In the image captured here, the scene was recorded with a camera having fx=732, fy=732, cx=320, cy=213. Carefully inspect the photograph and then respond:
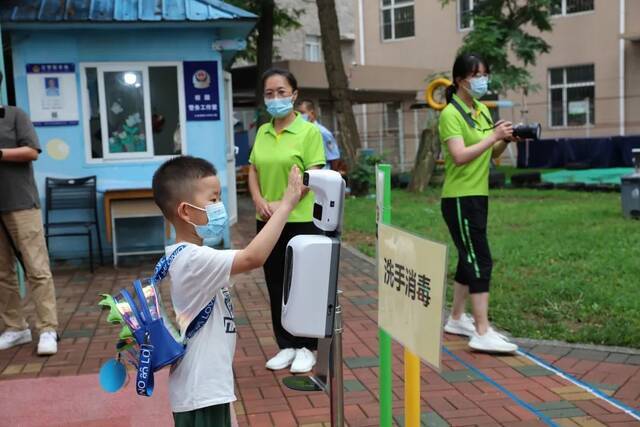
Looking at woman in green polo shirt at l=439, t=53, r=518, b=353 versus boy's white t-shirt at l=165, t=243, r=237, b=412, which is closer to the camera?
boy's white t-shirt at l=165, t=243, r=237, b=412

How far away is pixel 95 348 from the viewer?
16.9 feet

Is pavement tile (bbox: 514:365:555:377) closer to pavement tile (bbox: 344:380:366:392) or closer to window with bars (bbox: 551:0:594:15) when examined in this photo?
pavement tile (bbox: 344:380:366:392)

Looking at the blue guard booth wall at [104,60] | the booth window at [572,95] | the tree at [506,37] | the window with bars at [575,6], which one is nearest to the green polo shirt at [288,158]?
the blue guard booth wall at [104,60]

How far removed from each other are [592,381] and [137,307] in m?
2.92

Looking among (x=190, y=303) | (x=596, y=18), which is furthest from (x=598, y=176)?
(x=190, y=303)

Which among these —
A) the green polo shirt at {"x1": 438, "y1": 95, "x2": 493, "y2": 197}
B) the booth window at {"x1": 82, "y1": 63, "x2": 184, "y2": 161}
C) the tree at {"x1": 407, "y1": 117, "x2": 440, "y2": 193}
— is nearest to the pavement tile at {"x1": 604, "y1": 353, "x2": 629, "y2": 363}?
the green polo shirt at {"x1": 438, "y1": 95, "x2": 493, "y2": 197}

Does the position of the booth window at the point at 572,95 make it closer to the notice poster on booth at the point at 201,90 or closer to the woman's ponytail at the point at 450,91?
the notice poster on booth at the point at 201,90

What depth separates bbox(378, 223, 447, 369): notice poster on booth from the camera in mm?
2199

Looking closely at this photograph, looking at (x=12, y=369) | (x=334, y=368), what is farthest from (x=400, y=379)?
(x=12, y=369)

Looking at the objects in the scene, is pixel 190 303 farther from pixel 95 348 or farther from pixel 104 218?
pixel 104 218

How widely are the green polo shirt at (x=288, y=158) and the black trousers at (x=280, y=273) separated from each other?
57 mm

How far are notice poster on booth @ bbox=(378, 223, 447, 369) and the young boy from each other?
0.39 m

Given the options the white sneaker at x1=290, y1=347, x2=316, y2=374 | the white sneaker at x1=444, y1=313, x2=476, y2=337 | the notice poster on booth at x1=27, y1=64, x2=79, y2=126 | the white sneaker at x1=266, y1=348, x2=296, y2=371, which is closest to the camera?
the white sneaker at x1=290, y1=347, x2=316, y2=374

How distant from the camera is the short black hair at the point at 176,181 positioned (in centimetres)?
253
